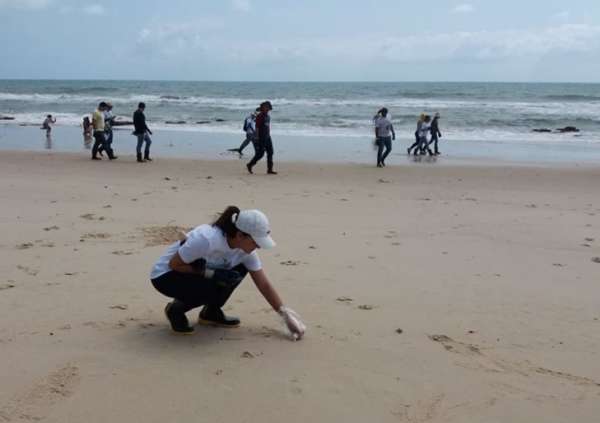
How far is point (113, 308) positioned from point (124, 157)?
37.0 feet

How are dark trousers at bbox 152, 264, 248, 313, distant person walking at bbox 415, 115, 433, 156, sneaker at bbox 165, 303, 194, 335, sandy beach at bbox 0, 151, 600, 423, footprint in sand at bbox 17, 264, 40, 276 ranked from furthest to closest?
distant person walking at bbox 415, 115, 433, 156 → footprint in sand at bbox 17, 264, 40, 276 → sneaker at bbox 165, 303, 194, 335 → dark trousers at bbox 152, 264, 248, 313 → sandy beach at bbox 0, 151, 600, 423

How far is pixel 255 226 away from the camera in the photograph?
3.63 meters

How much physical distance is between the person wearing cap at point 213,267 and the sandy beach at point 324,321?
19 centimetres

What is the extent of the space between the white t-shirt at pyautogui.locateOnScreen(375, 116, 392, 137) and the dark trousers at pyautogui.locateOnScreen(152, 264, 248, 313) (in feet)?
34.9

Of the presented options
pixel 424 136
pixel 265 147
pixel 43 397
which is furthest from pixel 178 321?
pixel 424 136

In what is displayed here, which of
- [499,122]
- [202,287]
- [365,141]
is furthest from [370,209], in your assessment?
[499,122]

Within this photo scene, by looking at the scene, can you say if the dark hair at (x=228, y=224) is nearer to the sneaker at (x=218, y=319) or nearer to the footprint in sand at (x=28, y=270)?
the sneaker at (x=218, y=319)

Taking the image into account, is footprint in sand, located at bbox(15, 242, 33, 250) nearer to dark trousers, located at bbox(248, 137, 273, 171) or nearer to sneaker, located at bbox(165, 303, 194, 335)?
sneaker, located at bbox(165, 303, 194, 335)

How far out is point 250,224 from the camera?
3633 mm

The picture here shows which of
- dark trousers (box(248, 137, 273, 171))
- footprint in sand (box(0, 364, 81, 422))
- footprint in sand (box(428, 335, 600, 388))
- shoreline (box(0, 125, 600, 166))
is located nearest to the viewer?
footprint in sand (box(0, 364, 81, 422))

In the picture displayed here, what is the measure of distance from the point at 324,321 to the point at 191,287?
0.98 metres

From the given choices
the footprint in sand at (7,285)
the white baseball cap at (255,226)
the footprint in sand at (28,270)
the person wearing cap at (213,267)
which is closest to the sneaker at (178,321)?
the person wearing cap at (213,267)

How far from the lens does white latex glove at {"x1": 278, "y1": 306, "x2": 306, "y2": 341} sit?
12.9ft

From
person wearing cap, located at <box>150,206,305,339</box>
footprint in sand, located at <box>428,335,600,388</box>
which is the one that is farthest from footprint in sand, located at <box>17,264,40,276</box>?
footprint in sand, located at <box>428,335,600,388</box>
